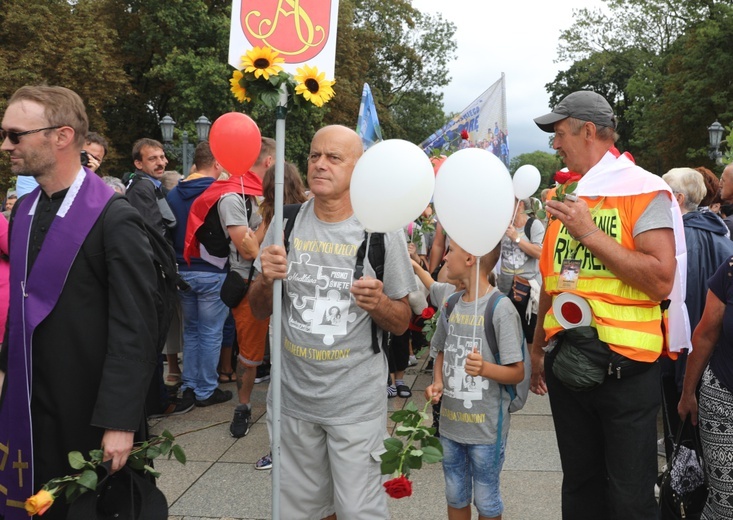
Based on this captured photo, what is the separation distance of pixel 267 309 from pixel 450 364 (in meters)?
0.95

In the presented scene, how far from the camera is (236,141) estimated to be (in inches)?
153

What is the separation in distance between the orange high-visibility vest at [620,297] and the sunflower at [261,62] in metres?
1.45

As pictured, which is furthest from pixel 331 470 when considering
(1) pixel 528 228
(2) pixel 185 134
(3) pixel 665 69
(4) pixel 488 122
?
(3) pixel 665 69

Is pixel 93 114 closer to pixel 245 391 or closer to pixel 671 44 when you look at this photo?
pixel 245 391

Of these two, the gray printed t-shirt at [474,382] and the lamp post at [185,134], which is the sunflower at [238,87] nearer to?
the gray printed t-shirt at [474,382]

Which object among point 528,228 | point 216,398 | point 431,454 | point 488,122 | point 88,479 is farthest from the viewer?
point 488,122

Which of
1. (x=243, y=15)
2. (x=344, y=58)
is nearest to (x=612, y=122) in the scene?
(x=243, y=15)

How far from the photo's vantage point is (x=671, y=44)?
98.0 feet

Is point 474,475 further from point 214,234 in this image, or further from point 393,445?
point 214,234

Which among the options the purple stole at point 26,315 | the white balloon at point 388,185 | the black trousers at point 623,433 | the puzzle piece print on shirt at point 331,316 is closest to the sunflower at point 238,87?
the white balloon at point 388,185

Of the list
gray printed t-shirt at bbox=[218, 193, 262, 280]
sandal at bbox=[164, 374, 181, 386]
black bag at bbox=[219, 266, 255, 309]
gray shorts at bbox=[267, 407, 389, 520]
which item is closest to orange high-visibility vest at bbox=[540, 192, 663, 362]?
gray shorts at bbox=[267, 407, 389, 520]

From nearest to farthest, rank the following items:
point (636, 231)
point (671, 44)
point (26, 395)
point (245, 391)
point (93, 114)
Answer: point (26, 395), point (636, 231), point (245, 391), point (93, 114), point (671, 44)

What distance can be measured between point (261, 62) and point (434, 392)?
1656 mm

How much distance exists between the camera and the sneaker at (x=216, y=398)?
221 inches
